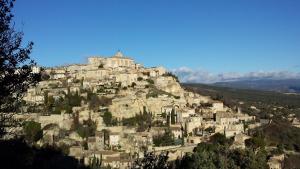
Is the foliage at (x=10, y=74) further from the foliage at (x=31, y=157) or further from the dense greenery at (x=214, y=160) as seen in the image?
the dense greenery at (x=214, y=160)

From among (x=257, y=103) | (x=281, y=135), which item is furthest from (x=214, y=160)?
(x=257, y=103)

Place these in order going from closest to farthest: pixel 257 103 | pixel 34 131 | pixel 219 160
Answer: pixel 219 160
pixel 34 131
pixel 257 103

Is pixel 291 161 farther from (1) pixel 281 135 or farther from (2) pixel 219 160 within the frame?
(2) pixel 219 160

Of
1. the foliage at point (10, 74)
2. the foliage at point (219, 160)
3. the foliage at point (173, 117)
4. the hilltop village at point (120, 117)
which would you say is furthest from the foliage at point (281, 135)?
the foliage at point (10, 74)

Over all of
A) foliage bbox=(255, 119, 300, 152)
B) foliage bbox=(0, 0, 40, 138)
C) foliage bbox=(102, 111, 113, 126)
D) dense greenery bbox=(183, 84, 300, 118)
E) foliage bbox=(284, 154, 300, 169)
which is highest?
foliage bbox=(0, 0, 40, 138)

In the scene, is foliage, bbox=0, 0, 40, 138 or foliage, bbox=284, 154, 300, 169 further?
foliage, bbox=284, 154, 300, 169

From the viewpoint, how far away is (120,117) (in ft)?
158

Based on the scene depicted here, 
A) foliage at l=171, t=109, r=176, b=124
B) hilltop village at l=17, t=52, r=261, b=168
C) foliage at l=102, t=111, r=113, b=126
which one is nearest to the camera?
hilltop village at l=17, t=52, r=261, b=168

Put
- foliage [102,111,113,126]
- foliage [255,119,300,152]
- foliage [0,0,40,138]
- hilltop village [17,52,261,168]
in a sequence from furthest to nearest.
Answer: foliage [255,119,300,152] → foliage [102,111,113,126] → hilltop village [17,52,261,168] → foliage [0,0,40,138]

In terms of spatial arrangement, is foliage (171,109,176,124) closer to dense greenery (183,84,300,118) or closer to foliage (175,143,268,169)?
foliage (175,143,268,169)

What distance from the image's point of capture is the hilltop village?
42.3 metres

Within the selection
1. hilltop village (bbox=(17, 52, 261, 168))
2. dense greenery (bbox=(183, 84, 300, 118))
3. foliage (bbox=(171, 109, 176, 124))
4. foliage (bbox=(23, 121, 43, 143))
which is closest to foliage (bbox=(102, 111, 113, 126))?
hilltop village (bbox=(17, 52, 261, 168))

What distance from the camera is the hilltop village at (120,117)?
4231 centimetres

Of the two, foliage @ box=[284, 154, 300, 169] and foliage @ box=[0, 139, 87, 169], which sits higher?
foliage @ box=[0, 139, 87, 169]
